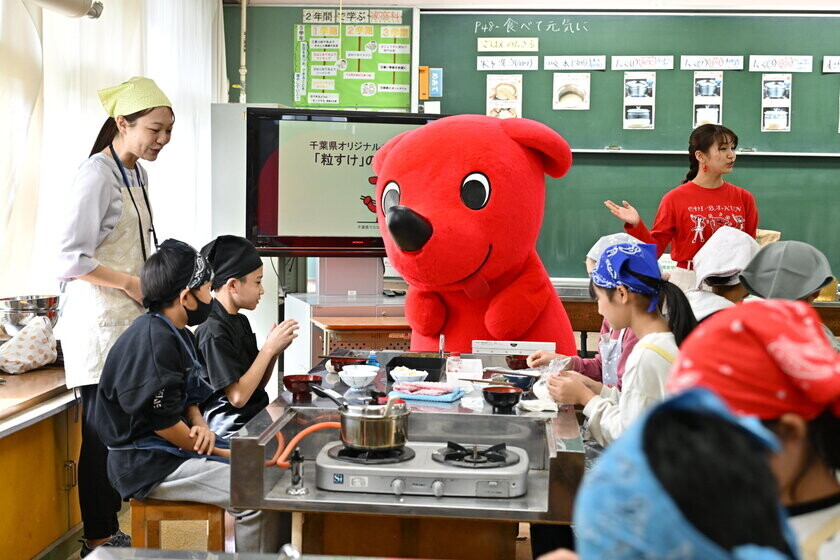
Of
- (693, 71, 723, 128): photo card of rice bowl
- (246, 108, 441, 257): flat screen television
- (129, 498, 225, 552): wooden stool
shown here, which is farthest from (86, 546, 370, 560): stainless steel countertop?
(693, 71, 723, 128): photo card of rice bowl

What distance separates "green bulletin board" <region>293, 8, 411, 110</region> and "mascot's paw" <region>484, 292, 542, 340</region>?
2.79 m

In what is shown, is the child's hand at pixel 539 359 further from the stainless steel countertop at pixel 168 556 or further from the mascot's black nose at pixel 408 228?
the stainless steel countertop at pixel 168 556

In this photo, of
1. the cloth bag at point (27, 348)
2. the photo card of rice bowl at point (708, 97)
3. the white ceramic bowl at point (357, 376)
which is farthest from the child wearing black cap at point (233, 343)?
the photo card of rice bowl at point (708, 97)

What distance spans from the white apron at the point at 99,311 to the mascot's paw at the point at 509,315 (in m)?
1.10

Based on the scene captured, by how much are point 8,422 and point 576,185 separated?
3.56 meters

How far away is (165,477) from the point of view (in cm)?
201

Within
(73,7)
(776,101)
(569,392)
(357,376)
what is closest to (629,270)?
(569,392)

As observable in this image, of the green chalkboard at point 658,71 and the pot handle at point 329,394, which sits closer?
the pot handle at point 329,394

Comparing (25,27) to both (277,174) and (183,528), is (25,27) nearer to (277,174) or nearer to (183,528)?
(277,174)

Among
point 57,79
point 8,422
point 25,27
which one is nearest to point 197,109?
point 57,79

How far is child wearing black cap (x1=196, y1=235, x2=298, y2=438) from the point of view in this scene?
233cm

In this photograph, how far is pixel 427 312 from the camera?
276 cm

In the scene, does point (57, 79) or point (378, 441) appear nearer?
point (378, 441)

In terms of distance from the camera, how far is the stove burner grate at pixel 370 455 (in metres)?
1.58
